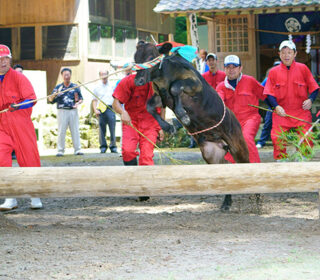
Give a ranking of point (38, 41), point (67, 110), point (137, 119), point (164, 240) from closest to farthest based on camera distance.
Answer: point (164, 240) → point (137, 119) → point (67, 110) → point (38, 41)

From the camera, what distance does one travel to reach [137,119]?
7.86m

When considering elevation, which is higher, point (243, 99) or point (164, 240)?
point (243, 99)

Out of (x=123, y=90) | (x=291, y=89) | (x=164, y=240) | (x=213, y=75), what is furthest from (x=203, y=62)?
(x=164, y=240)

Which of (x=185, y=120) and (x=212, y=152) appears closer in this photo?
(x=185, y=120)

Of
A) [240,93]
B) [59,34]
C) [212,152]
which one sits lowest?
[212,152]

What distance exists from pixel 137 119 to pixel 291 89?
2.27 metres

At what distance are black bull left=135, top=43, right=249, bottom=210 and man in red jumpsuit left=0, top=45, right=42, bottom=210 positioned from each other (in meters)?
1.36

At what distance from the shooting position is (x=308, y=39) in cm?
1689

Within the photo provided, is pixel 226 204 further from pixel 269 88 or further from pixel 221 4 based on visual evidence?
pixel 221 4

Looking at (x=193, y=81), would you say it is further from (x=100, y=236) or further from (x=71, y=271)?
(x=71, y=271)

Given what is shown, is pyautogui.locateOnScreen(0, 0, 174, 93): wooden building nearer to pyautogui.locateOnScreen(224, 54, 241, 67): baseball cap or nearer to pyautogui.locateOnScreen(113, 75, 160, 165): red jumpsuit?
pyautogui.locateOnScreen(113, 75, 160, 165): red jumpsuit

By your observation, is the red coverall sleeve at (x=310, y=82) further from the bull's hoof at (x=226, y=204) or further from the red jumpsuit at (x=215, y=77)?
the red jumpsuit at (x=215, y=77)

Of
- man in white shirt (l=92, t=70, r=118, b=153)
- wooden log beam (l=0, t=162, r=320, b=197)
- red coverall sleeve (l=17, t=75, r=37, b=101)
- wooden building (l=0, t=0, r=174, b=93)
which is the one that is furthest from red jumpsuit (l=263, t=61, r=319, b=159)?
wooden building (l=0, t=0, r=174, b=93)

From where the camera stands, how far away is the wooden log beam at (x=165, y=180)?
18.5 ft
